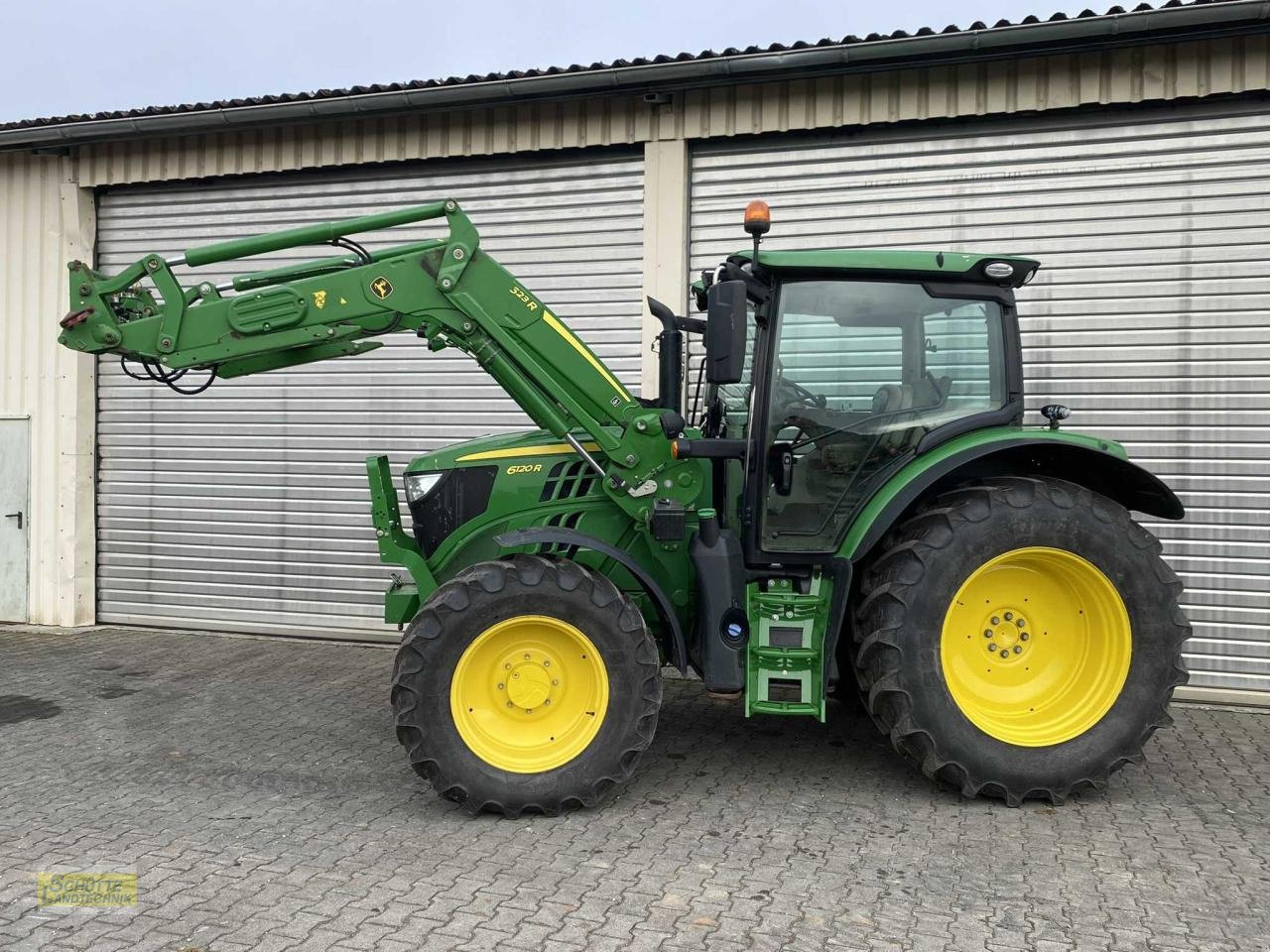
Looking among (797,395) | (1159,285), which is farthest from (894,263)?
(1159,285)

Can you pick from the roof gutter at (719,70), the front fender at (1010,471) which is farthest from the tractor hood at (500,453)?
the roof gutter at (719,70)

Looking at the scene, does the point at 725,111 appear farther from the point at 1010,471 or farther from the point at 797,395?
the point at 1010,471

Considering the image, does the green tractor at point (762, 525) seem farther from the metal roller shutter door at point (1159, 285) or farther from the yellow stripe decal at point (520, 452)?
the metal roller shutter door at point (1159, 285)

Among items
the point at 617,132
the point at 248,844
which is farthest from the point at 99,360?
the point at 248,844

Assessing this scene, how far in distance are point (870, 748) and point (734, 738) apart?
0.72 meters

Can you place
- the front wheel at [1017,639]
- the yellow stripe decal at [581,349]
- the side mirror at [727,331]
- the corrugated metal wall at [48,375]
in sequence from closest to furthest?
the side mirror at [727,331] → the front wheel at [1017,639] → the yellow stripe decal at [581,349] → the corrugated metal wall at [48,375]

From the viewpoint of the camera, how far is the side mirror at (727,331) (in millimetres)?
4324

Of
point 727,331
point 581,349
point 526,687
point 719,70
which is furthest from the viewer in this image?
point 719,70

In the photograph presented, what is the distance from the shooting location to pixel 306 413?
28.1 feet

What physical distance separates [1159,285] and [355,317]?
5023 millimetres

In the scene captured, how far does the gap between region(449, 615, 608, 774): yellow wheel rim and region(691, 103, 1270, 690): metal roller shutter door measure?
3.98m

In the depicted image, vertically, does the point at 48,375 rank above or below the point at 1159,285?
below

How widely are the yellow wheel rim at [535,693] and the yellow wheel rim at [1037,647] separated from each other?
1597 millimetres

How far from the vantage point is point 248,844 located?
418cm
